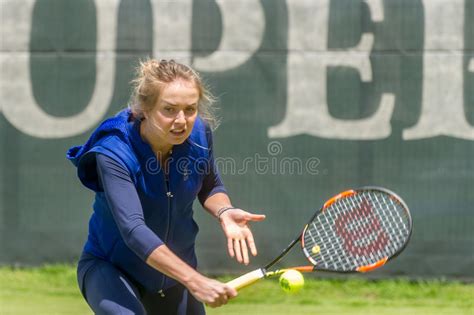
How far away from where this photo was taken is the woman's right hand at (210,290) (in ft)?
9.31

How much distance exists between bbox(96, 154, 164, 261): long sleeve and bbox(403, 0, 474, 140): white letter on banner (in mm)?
3563

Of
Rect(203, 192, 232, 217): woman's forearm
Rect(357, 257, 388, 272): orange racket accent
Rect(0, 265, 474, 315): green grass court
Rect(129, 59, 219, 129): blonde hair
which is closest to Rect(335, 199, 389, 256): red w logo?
Rect(357, 257, 388, 272): orange racket accent

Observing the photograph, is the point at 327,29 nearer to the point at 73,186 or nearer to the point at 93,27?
the point at 93,27

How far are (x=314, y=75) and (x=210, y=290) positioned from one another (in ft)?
11.9

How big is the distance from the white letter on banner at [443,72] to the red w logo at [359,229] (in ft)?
8.44

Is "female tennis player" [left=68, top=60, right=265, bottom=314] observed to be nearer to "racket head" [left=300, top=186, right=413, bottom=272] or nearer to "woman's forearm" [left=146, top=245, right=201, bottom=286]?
"woman's forearm" [left=146, top=245, right=201, bottom=286]

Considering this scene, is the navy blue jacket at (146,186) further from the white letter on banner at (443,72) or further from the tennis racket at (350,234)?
the white letter on banner at (443,72)

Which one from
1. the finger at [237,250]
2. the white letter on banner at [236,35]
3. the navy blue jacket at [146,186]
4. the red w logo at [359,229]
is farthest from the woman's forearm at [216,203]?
the white letter on banner at [236,35]

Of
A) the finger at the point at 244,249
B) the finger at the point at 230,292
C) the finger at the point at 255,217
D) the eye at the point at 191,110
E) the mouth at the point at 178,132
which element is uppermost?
the eye at the point at 191,110

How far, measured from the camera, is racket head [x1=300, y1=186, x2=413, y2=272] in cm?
362

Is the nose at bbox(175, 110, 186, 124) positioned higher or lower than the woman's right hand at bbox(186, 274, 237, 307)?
higher

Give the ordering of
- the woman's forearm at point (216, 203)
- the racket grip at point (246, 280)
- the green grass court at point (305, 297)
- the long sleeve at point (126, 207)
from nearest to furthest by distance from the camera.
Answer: the long sleeve at point (126, 207) → the racket grip at point (246, 280) → the woman's forearm at point (216, 203) → the green grass court at point (305, 297)

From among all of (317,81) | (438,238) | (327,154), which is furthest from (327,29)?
(438,238)

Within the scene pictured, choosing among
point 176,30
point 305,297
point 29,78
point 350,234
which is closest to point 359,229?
point 350,234
